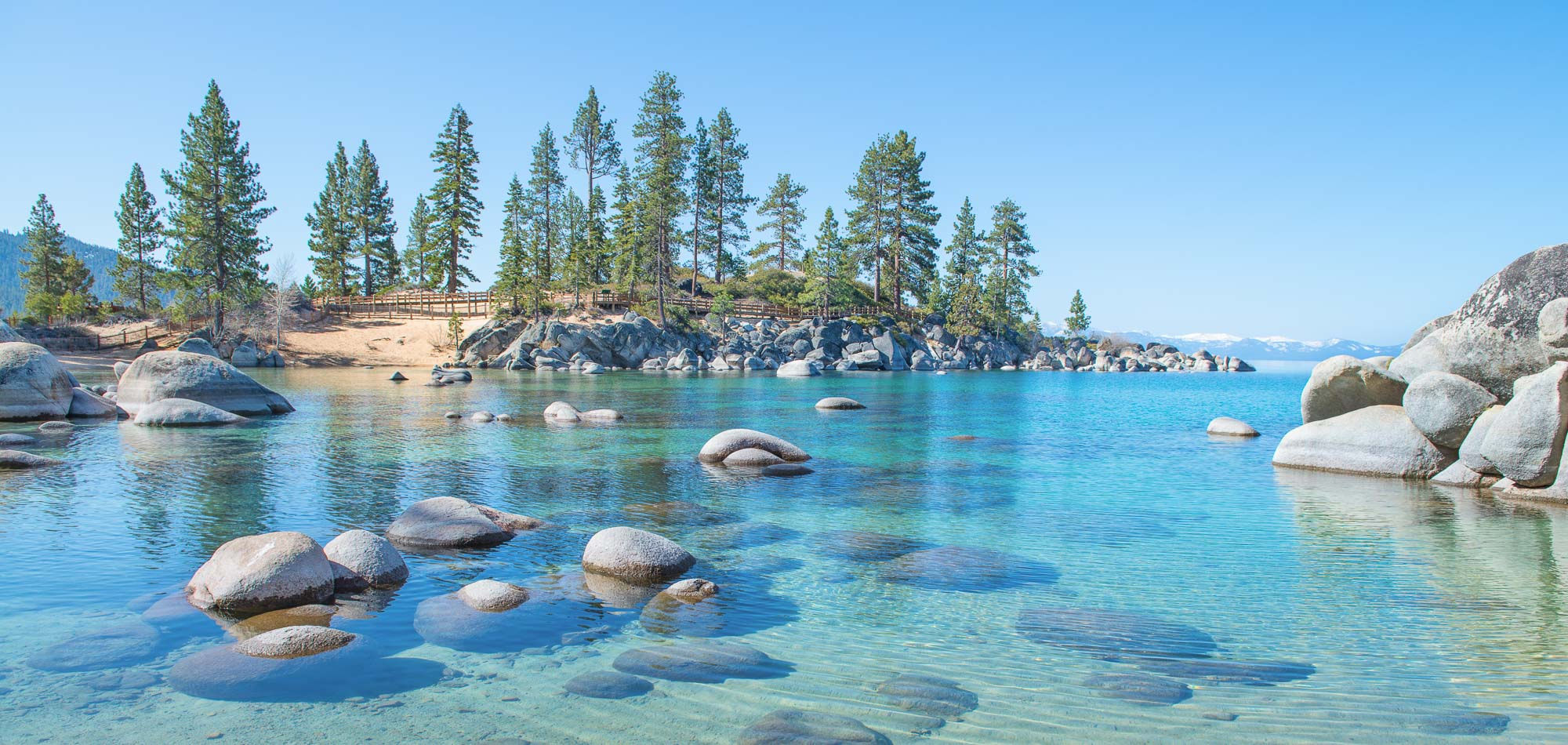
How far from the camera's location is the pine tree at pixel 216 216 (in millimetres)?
59219

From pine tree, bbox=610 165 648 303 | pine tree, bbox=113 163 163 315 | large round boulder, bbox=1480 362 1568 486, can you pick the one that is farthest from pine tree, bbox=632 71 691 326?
large round boulder, bbox=1480 362 1568 486

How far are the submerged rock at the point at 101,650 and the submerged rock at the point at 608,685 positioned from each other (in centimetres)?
354

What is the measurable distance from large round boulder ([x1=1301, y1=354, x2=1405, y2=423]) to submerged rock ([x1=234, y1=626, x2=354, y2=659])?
18.2 meters

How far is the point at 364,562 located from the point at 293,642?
79.2 inches

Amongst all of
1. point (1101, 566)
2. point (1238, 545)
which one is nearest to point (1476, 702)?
point (1101, 566)

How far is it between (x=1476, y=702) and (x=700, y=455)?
13.7m

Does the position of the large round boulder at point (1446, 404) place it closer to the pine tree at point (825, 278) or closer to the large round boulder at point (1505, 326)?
the large round boulder at point (1505, 326)

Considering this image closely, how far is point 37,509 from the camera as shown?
11711 millimetres

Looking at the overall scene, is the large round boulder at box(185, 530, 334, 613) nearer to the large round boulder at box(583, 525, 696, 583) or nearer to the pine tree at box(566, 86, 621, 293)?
the large round boulder at box(583, 525, 696, 583)

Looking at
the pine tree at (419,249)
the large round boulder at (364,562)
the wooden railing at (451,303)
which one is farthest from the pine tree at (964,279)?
Result: the large round boulder at (364,562)

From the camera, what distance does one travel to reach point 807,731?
5223mm

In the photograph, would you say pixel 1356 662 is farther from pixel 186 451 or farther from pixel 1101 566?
pixel 186 451

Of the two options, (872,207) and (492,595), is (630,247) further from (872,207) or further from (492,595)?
(492,595)

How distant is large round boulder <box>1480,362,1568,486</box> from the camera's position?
41.8 feet
